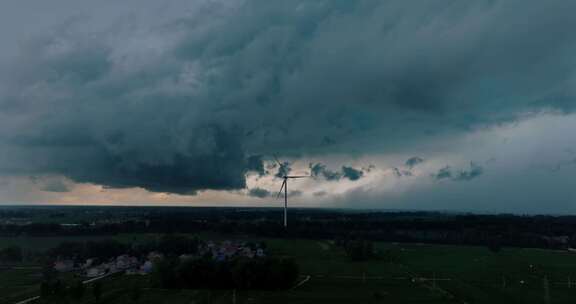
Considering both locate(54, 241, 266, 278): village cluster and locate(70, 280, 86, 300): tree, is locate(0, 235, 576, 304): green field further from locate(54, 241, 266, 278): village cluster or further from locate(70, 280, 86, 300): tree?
locate(54, 241, 266, 278): village cluster

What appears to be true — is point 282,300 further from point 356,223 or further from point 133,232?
point 356,223

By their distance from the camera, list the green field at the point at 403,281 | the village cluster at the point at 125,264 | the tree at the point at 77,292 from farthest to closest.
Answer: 1. the village cluster at the point at 125,264
2. the green field at the point at 403,281
3. the tree at the point at 77,292

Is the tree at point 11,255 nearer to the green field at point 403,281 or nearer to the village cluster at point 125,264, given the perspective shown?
the village cluster at point 125,264

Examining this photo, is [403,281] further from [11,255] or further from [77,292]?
[11,255]

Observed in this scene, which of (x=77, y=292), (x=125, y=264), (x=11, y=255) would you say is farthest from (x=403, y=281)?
(x=11, y=255)

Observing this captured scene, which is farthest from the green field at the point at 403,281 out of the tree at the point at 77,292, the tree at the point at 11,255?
the tree at the point at 11,255

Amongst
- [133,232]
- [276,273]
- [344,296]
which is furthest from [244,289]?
[133,232]

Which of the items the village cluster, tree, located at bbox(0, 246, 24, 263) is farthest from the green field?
tree, located at bbox(0, 246, 24, 263)

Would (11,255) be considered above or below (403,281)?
above
